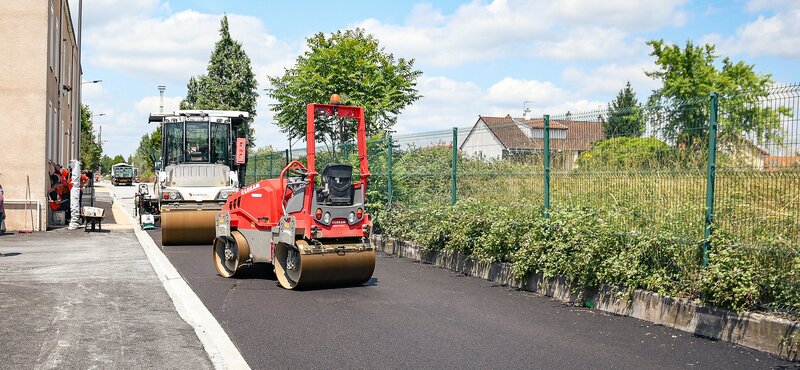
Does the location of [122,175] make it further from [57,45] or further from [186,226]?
[186,226]

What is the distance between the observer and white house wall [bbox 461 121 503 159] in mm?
11570

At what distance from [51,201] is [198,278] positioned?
1279cm

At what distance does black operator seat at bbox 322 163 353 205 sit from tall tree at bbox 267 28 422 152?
16.3 metres

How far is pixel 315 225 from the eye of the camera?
1002 centimetres

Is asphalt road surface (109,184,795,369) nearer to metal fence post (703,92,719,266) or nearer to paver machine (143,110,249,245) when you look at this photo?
metal fence post (703,92,719,266)

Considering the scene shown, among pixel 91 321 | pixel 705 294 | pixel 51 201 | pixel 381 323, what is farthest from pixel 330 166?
pixel 51 201

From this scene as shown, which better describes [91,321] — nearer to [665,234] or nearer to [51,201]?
[665,234]

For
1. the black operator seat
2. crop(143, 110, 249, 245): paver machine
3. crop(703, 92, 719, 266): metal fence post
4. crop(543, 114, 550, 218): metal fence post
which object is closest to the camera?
crop(703, 92, 719, 266): metal fence post

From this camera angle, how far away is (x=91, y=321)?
7.98 m

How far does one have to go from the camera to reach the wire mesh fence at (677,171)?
23.1 ft

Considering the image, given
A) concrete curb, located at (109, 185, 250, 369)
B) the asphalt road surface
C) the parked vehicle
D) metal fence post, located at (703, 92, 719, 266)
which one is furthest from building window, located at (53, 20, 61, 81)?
the parked vehicle

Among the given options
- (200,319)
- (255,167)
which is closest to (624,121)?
(200,319)

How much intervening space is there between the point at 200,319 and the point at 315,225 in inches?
91.8

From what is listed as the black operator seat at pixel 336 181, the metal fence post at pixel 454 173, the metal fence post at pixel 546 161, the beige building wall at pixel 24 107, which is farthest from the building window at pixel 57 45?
the metal fence post at pixel 546 161
